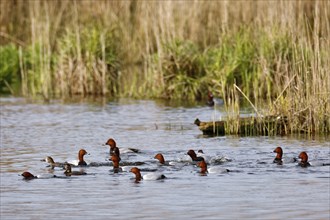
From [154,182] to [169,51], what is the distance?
10604 millimetres

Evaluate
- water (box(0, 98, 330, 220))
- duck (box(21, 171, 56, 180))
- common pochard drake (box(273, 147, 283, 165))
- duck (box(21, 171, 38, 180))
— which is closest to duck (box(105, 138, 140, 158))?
water (box(0, 98, 330, 220))

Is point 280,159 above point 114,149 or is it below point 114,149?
below

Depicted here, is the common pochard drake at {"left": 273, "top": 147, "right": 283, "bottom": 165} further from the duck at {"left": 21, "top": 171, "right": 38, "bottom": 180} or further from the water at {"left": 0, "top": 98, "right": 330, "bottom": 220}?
the duck at {"left": 21, "top": 171, "right": 38, "bottom": 180}

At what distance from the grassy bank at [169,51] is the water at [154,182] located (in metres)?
1.83

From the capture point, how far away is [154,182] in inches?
528

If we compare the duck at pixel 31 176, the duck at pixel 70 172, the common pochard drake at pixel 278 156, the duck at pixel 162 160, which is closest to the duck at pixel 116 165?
the duck at pixel 70 172

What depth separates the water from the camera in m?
11.4

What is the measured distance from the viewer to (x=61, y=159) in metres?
15.9

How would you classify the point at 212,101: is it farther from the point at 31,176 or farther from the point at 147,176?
the point at 31,176

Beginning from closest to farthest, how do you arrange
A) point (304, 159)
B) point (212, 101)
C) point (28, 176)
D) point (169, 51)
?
point (28, 176) < point (304, 159) < point (212, 101) < point (169, 51)

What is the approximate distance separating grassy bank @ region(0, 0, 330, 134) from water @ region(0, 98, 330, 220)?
6.01 feet

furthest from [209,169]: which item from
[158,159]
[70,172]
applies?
[70,172]

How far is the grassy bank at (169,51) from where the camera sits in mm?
21797

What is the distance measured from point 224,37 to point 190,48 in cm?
117
